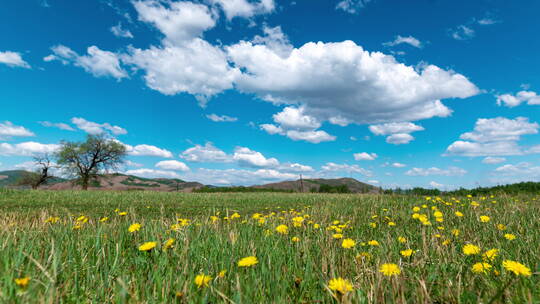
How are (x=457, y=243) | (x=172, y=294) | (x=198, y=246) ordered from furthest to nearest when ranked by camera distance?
(x=457, y=243) < (x=198, y=246) < (x=172, y=294)

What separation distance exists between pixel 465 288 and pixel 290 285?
1161 mm

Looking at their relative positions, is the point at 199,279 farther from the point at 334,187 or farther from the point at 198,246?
the point at 334,187

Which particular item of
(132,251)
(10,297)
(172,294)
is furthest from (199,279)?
(132,251)

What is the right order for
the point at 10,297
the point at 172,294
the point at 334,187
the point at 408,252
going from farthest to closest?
the point at 334,187, the point at 408,252, the point at 172,294, the point at 10,297

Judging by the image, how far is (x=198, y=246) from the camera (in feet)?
9.19

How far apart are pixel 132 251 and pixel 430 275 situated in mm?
2731

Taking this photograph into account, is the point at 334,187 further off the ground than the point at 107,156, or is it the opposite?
the point at 107,156

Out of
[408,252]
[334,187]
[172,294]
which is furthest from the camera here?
[334,187]

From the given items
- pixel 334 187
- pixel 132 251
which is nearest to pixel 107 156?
pixel 334 187

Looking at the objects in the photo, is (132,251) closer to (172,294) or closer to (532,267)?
(172,294)

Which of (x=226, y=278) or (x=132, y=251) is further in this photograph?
(x=132, y=251)

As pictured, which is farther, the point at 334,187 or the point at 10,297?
the point at 334,187

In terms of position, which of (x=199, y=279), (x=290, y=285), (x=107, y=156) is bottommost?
Result: (x=290, y=285)

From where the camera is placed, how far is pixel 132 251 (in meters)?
2.93
